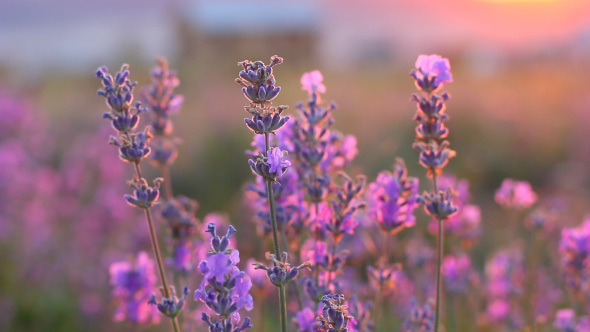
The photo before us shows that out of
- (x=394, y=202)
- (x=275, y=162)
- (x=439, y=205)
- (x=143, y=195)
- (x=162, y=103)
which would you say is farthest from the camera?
(x=162, y=103)

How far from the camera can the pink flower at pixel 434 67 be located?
5.68 feet

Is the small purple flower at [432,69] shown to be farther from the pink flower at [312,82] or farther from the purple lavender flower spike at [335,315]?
the purple lavender flower spike at [335,315]

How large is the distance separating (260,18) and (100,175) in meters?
26.5

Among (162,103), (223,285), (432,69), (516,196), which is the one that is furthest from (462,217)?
(223,285)

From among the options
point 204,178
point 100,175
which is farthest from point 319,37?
point 100,175

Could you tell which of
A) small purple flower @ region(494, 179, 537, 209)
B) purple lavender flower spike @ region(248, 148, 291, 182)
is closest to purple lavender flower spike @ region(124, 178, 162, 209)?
purple lavender flower spike @ region(248, 148, 291, 182)

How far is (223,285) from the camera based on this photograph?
1.35 m

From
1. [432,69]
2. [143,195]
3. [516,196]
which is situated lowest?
[143,195]

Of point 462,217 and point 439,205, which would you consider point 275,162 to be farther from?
point 462,217

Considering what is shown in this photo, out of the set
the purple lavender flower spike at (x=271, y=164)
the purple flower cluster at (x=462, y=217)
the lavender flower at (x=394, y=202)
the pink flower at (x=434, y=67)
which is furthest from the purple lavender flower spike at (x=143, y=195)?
the purple flower cluster at (x=462, y=217)

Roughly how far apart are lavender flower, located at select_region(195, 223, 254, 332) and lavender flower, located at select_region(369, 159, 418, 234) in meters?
0.68

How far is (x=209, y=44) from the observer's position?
3047 centimetres

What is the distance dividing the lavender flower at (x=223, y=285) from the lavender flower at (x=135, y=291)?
97 centimetres

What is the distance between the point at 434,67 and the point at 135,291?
1.40 meters
